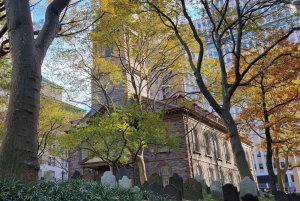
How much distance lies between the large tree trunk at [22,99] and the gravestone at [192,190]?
7.24m

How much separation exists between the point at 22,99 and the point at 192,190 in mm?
7844

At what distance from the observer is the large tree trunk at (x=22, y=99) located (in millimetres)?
4523

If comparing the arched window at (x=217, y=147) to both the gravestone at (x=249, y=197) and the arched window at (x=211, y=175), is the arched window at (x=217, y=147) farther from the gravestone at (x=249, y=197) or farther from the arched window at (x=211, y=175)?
the gravestone at (x=249, y=197)

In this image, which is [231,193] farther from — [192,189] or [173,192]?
[192,189]

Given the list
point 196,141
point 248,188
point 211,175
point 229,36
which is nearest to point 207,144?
point 196,141

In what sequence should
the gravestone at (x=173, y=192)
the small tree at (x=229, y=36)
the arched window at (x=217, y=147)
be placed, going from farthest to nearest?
the arched window at (x=217, y=147) → the small tree at (x=229, y=36) → the gravestone at (x=173, y=192)

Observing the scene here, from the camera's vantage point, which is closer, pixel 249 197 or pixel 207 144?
pixel 249 197

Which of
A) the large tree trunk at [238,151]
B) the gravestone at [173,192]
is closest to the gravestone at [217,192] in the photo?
the large tree trunk at [238,151]

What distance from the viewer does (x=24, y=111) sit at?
4746 millimetres

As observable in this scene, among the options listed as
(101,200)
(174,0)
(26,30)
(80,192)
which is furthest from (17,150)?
(174,0)

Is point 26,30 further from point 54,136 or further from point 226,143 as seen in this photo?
point 226,143

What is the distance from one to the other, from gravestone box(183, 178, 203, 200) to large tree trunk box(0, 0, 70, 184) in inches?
285

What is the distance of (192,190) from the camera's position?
417 inches

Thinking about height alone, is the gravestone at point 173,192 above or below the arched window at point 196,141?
below
